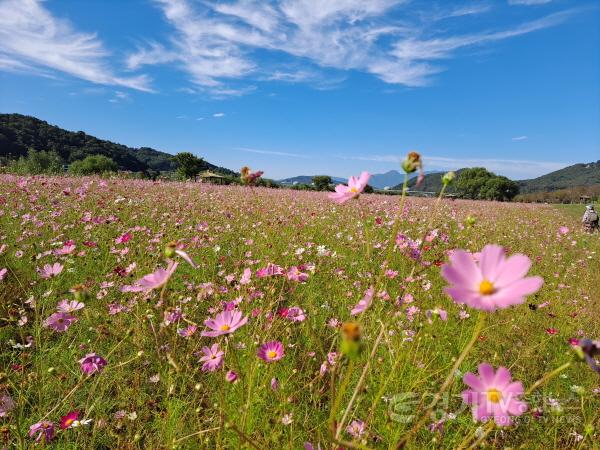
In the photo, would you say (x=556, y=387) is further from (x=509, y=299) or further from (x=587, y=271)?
(x=587, y=271)

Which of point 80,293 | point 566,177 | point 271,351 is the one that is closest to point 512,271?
point 271,351

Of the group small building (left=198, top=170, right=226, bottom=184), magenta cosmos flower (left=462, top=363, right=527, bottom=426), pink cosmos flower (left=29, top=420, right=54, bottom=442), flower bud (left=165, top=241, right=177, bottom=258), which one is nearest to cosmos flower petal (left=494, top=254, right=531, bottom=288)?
magenta cosmos flower (left=462, top=363, right=527, bottom=426)

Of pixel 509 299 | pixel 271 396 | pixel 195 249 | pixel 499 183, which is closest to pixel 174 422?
pixel 271 396

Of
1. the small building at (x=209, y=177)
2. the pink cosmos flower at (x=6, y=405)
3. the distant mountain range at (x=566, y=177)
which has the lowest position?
the pink cosmos flower at (x=6, y=405)

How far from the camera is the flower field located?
2.83ft

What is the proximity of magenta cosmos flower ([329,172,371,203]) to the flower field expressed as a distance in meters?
0.01

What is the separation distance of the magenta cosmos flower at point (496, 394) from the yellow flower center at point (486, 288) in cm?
16

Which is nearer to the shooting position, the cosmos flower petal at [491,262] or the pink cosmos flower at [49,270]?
the cosmos flower petal at [491,262]

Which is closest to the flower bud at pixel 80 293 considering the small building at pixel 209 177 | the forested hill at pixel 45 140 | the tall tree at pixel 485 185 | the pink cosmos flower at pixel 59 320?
the pink cosmos flower at pixel 59 320

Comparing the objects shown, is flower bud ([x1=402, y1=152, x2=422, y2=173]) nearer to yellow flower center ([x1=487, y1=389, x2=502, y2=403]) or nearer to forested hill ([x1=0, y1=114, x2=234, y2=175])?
yellow flower center ([x1=487, y1=389, x2=502, y2=403])

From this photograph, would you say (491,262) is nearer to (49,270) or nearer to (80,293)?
(80,293)

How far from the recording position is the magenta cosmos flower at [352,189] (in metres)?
1.09

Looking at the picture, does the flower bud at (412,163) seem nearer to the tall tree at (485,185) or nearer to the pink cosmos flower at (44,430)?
the pink cosmos flower at (44,430)

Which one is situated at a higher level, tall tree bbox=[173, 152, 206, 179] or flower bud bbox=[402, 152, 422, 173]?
tall tree bbox=[173, 152, 206, 179]
